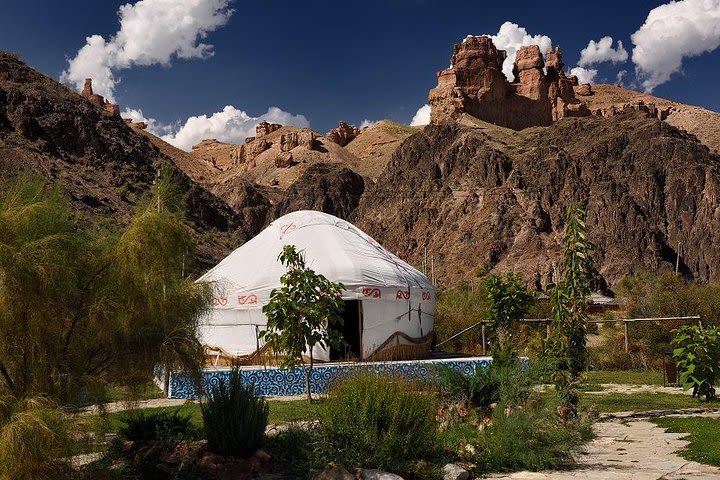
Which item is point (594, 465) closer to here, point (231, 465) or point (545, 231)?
point (231, 465)

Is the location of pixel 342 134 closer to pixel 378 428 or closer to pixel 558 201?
pixel 558 201

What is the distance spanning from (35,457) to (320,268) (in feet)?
35.9

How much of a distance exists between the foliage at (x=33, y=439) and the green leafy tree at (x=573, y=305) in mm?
6947

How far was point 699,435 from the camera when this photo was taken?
27.6 feet

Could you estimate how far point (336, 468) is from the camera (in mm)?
5914


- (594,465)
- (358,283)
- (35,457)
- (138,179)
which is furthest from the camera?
(138,179)

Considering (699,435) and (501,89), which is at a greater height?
(501,89)

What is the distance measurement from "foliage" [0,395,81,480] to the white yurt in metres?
9.48

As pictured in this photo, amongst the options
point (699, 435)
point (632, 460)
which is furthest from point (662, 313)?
point (632, 460)

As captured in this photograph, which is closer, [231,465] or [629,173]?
[231,465]

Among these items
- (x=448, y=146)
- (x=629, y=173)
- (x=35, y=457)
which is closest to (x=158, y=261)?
(x=35, y=457)

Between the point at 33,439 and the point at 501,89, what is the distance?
126 metres

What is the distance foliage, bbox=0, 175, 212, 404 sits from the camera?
17.3 ft

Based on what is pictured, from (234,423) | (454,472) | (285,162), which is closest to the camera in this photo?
(454,472)
